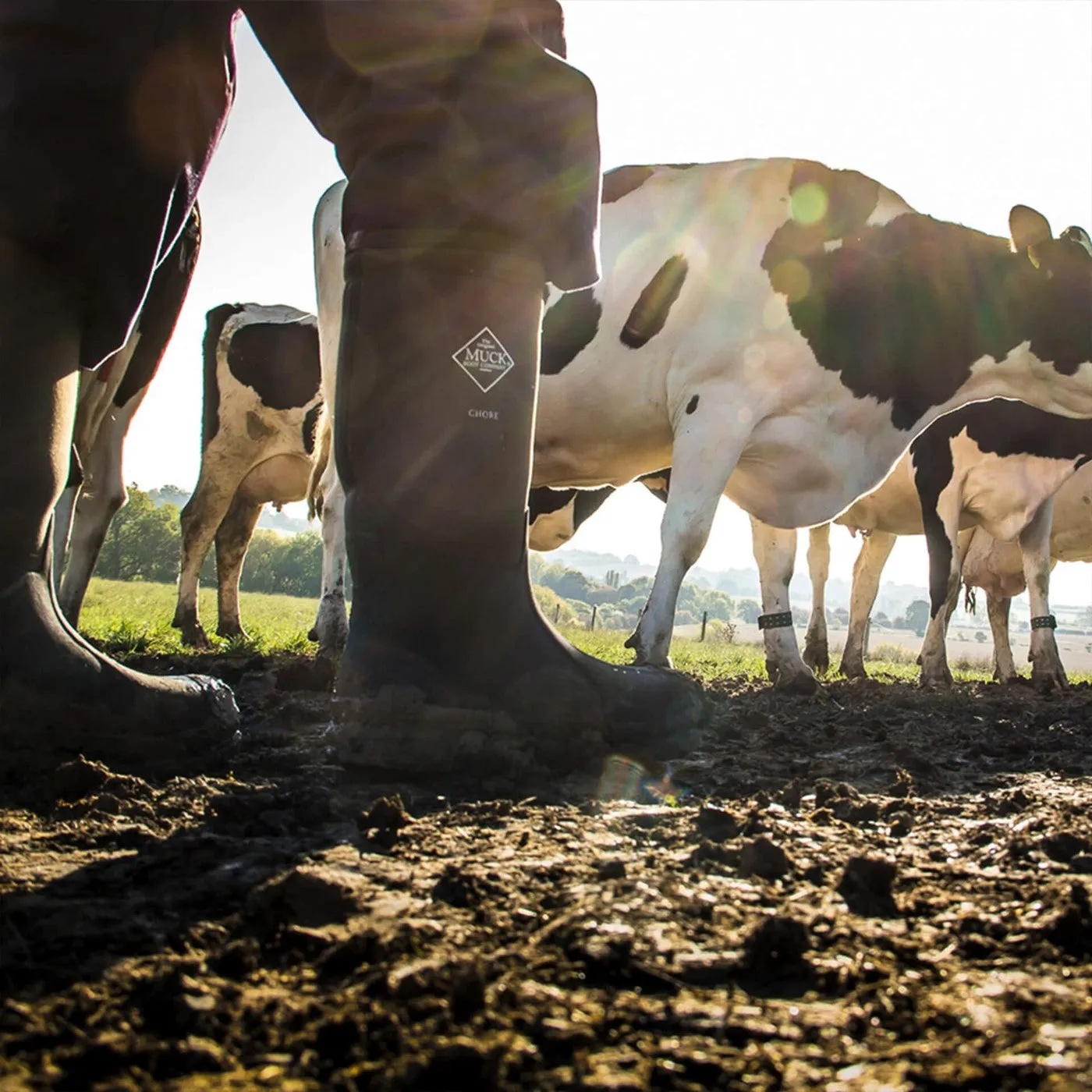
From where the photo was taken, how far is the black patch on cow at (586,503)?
10398mm

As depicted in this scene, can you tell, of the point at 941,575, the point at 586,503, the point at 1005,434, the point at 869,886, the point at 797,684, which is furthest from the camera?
the point at 586,503

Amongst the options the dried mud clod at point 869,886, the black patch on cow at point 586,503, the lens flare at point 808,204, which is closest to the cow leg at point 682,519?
the lens flare at point 808,204

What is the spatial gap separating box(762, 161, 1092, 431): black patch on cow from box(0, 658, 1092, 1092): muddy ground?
4065 millimetres

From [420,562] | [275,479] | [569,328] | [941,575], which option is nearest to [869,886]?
[420,562]

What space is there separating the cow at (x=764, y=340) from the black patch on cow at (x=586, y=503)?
4097 mm

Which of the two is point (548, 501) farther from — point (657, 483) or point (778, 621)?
point (778, 621)

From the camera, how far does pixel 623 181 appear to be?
19.6 ft

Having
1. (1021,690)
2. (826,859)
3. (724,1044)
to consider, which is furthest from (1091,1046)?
(1021,690)

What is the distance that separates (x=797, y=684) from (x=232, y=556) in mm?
6453

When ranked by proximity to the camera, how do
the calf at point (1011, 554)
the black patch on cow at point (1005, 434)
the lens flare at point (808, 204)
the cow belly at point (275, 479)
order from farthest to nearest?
1. the calf at point (1011, 554)
2. the cow belly at point (275, 479)
3. the black patch on cow at point (1005, 434)
4. the lens flare at point (808, 204)

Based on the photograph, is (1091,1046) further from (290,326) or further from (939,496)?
(290,326)

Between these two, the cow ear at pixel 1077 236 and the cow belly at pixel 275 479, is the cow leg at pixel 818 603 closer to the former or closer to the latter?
the cow ear at pixel 1077 236

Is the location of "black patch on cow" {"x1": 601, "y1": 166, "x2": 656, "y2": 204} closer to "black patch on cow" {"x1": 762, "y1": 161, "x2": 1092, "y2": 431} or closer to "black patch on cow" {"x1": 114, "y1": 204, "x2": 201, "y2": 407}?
"black patch on cow" {"x1": 762, "y1": 161, "x2": 1092, "y2": 431}

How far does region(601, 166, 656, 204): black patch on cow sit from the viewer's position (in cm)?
590
